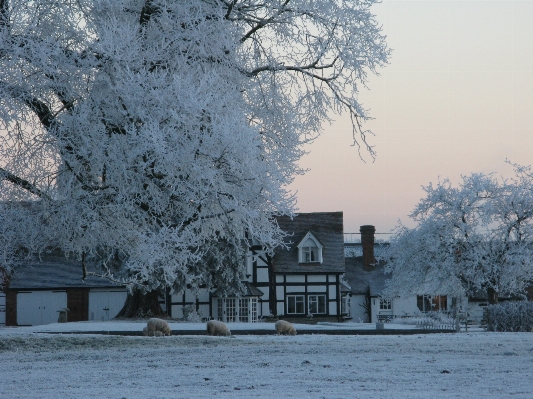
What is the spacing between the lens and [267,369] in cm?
966

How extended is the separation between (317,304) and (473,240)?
9688 mm

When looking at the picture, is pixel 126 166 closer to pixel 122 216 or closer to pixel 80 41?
pixel 122 216

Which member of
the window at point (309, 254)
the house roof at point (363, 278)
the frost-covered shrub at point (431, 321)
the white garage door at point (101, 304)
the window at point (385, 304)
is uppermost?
the window at point (309, 254)

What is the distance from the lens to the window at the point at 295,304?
134 ft

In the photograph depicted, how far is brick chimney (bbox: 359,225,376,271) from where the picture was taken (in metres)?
48.8

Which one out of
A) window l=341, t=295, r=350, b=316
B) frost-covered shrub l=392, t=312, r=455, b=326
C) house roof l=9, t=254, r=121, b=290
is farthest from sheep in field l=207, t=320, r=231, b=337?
window l=341, t=295, r=350, b=316

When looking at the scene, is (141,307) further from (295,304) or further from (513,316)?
(513,316)

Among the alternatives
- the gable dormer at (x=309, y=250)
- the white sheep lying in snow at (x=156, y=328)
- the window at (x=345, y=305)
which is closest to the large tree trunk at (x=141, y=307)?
the gable dormer at (x=309, y=250)

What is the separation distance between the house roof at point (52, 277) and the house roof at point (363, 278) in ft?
55.5

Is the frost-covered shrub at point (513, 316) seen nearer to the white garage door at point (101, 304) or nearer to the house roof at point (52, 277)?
the house roof at point (52, 277)

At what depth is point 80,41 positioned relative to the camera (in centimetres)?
1296

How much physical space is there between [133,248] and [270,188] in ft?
8.66

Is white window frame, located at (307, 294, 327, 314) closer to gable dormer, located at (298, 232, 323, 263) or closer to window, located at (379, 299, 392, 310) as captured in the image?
gable dormer, located at (298, 232, 323, 263)

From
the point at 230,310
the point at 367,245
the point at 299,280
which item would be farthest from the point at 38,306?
the point at 367,245
